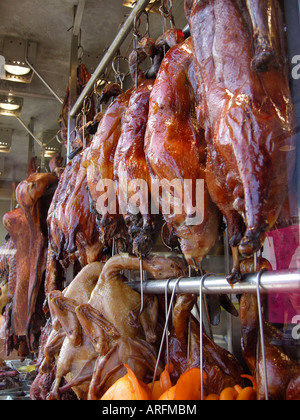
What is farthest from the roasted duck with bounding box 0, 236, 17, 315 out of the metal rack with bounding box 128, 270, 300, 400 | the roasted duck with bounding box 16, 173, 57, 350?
the metal rack with bounding box 128, 270, 300, 400

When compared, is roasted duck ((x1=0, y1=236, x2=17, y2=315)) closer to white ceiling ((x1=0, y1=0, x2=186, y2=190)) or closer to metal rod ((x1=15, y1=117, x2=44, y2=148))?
white ceiling ((x1=0, y1=0, x2=186, y2=190))

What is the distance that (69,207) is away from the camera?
2422mm

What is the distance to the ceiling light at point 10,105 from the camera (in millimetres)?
4523

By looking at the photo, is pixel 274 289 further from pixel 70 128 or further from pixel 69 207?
pixel 70 128

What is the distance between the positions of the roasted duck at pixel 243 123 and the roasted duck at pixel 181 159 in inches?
4.5

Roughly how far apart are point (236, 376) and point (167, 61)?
1227 millimetres

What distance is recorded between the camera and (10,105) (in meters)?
4.52

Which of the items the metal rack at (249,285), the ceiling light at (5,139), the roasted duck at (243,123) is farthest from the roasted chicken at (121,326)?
the ceiling light at (5,139)

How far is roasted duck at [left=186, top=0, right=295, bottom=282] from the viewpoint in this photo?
1.00 m

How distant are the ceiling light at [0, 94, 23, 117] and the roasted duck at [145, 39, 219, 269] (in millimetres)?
3508

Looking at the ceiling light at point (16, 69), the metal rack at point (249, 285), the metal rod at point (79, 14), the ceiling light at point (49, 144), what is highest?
the metal rod at point (79, 14)

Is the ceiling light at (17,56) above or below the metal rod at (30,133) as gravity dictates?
above

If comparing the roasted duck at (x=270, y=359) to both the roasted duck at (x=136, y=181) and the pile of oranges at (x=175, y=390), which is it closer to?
the pile of oranges at (x=175, y=390)

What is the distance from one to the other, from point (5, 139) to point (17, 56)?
3.28 ft
